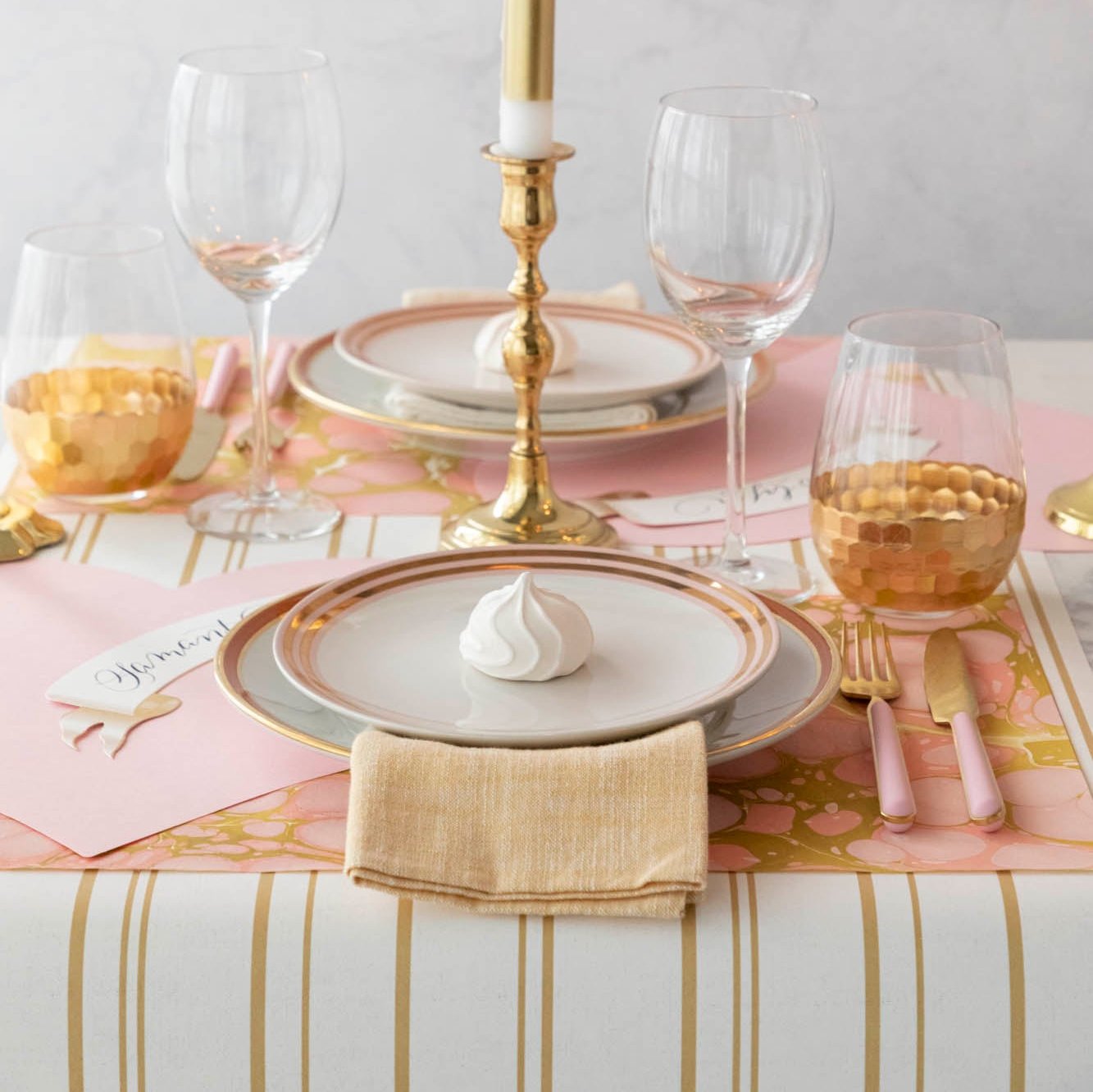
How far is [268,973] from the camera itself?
696 mm

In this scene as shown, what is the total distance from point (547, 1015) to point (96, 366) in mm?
641

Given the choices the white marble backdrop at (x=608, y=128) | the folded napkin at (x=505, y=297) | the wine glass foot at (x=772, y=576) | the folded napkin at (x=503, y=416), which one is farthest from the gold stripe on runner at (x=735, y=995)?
the white marble backdrop at (x=608, y=128)

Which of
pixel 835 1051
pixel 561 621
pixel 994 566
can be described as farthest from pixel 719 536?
pixel 835 1051

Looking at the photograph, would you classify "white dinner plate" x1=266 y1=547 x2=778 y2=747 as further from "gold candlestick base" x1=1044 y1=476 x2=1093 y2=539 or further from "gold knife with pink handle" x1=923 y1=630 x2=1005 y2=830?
"gold candlestick base" x1=1044 y1=476 x2=1093 y2=539

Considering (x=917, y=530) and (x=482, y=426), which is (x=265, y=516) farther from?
(x=917, y=530)

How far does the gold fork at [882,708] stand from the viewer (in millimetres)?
740

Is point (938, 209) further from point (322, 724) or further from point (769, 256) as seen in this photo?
point (322, 724)

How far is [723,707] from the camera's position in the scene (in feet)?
2.61

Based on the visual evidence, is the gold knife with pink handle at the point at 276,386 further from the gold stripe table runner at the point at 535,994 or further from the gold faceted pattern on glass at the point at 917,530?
the gold stripe table runner at the point at 535,994

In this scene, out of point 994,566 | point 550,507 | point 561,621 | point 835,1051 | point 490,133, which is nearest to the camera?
point 835,1051

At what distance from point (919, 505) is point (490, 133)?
206 centimetres

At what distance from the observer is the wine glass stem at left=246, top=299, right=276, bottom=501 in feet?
3.76

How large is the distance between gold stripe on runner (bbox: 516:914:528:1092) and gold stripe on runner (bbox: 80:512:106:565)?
511mm

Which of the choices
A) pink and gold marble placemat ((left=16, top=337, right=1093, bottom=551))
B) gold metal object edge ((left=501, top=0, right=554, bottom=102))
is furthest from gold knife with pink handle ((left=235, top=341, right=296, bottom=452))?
gold metal object edge ((left=501, top=0, right=554, bottom=102))
